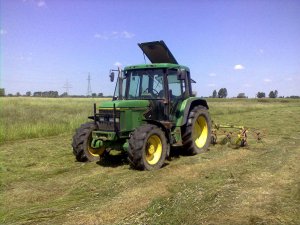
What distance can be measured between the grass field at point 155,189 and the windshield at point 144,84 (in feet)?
5.25

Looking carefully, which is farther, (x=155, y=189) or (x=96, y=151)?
(x=96, y=151)

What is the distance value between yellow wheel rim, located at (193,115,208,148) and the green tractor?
0.13 metres

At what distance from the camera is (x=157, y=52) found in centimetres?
938

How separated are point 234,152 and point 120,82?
137 inches

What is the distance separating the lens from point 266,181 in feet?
20.0

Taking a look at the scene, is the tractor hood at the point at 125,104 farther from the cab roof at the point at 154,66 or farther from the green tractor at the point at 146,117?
the cab roof at the point at 154,66

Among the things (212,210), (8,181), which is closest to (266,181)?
(212,210)

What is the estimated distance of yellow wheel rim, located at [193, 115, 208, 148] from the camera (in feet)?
31.2

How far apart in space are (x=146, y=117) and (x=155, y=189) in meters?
2.41

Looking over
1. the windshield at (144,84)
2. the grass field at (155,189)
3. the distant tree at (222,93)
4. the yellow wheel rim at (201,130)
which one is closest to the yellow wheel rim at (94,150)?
the grass field at (155,189)

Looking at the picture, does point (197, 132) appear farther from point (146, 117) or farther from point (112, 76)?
point (112, 76)

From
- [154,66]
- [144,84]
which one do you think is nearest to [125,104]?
[144,84]

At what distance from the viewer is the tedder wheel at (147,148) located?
22.0 feet

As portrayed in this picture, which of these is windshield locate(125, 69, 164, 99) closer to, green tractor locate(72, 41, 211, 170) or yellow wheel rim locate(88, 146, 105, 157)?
green tractor locate(72, 41, 211, 170)
